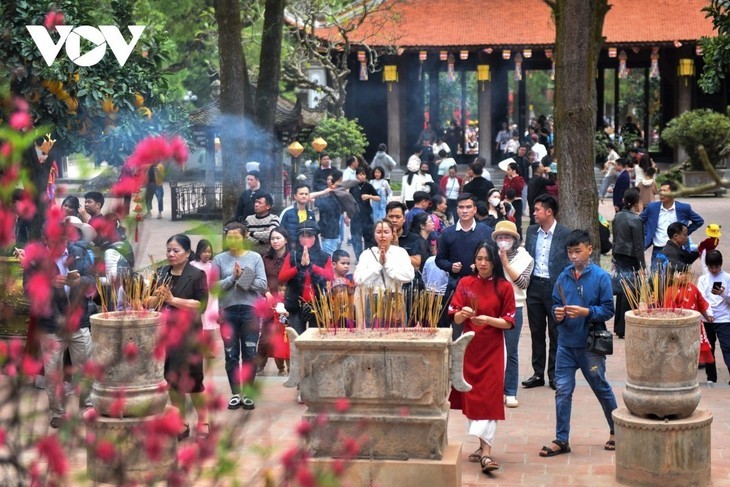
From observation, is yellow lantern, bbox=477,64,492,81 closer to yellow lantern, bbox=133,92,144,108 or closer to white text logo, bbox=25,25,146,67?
white text logo, bbox=25,25,146,67

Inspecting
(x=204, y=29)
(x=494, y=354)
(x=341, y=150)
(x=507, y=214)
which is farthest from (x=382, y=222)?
(x=204, y=29)

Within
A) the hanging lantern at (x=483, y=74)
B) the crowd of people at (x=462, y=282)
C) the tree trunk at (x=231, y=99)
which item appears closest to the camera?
the crowd of people at (x=462, y=282)

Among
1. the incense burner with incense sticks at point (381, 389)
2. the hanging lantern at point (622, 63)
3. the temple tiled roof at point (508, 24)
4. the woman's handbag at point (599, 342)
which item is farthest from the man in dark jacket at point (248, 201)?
the hanging lantern at point (622, 63)

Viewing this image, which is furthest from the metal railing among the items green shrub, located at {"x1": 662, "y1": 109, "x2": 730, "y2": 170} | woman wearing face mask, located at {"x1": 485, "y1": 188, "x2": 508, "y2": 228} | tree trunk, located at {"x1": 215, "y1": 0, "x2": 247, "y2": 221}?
woman wearing face mask, located at {"x1": 485, "y1": 188, "x2": 508, "y2": 228}

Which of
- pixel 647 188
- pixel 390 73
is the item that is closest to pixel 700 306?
pixel 647 188

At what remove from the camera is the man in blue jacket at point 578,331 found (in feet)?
28.9

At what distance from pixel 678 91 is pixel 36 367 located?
107 ft

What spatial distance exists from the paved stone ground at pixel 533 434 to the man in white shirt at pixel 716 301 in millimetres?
292

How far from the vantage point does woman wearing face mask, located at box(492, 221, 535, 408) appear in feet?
33.1

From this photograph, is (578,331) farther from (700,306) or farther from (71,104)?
(71,104)

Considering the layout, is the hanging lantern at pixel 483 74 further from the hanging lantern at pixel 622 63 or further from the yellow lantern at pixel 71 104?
the yellow lantern at pixel 71 104

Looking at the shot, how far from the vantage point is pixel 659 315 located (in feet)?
27.5

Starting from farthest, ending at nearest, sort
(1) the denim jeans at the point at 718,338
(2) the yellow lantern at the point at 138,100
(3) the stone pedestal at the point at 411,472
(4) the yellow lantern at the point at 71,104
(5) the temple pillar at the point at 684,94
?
(5) the temple pillar at the point at 684,94, (2) the yellow lantern at the point at 138,100, (4) the yellow lantern at the point at 71,104, (1) the denim jeans at the point at 718,338, (3) the stone pedestal at the point at 411,472

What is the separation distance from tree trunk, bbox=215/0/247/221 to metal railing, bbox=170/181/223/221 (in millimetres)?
7728
